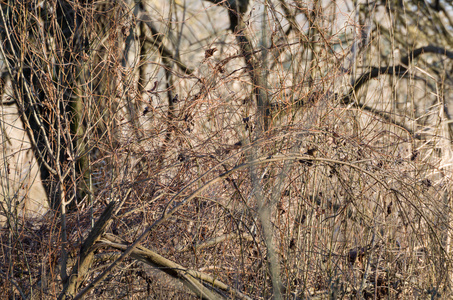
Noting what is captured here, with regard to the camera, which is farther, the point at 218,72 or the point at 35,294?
the point at 218,72

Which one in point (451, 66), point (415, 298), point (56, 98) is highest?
point (451, 66)

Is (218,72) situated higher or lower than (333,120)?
higher

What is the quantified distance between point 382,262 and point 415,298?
11.4 inches

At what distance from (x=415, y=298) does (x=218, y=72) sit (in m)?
1.73

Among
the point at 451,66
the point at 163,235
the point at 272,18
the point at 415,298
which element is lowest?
the point at 415,298

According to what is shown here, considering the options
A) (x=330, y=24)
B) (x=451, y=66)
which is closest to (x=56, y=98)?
(x=330, y=24)

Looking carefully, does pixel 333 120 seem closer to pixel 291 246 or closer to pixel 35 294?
pixel 291 246

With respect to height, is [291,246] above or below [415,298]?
above

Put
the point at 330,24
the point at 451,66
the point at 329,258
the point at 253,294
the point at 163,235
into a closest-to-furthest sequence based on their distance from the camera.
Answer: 1. the point at 329,258
2. the point at 253,294
3. the point at 163,235
4. the point at 330,24
5. the point at 451,66

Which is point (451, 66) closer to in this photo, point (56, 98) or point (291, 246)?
point (291, 246)

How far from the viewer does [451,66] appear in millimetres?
7457

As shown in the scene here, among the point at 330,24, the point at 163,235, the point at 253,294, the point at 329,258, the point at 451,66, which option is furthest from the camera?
the point at 451,66

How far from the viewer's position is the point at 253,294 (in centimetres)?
235

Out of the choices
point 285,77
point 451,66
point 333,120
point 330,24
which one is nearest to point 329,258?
point 333,120
